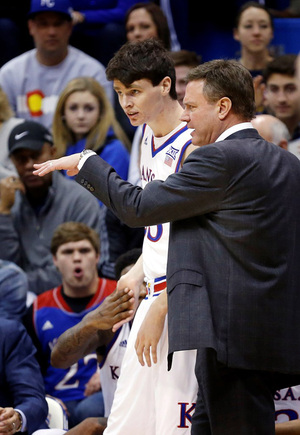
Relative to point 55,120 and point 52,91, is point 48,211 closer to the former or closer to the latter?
point 55,120

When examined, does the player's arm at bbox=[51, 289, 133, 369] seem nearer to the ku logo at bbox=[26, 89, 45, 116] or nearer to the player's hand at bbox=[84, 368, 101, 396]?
the player's hand at bbox=[84, 368, 101, 396]

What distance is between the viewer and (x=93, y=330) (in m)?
4.54

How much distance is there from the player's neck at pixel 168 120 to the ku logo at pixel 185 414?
1.19 metres

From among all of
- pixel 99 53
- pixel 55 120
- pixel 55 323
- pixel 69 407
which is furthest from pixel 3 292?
pixel 99 53

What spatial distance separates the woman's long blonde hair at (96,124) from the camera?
6.88 m

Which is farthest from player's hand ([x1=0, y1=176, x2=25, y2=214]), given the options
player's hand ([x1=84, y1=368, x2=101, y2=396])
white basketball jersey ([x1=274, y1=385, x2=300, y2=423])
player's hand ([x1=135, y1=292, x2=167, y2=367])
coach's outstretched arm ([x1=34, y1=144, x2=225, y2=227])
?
coach's outstretched arm ([x1=34, y1=144, x2=225, y2=227])

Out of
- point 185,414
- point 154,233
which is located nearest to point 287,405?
point 185,414

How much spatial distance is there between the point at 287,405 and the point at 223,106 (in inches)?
68.8

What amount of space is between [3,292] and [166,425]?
241 cm

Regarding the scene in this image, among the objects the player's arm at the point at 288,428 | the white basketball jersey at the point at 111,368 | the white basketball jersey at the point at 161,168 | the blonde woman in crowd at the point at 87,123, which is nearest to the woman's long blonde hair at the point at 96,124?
the blonde woman in crowd at the point at 87,123

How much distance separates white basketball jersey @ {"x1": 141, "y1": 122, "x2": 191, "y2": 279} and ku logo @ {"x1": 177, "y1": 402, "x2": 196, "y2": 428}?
1.85ft

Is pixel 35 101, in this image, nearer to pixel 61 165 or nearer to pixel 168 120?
pixel 168 120

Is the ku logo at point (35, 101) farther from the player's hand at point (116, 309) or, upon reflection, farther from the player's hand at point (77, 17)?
the player's hand at point (116, 309)

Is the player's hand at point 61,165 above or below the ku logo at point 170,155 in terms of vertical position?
below
